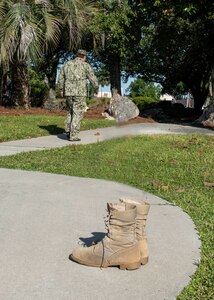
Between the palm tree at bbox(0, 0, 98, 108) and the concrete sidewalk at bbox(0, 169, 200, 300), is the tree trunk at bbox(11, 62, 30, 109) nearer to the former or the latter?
the palm tree at bbox(0, 0, 98, 108)

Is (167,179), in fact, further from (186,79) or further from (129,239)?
(186,79)

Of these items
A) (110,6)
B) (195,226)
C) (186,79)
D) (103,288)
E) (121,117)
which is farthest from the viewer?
(186,79)

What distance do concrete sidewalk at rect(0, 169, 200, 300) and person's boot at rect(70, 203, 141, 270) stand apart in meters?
0.05

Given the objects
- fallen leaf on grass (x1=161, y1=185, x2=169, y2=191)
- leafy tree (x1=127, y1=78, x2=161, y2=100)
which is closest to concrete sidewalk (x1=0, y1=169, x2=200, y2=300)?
fallen leaf on grass (x1=161, y1=185, x2=169, y2=191)

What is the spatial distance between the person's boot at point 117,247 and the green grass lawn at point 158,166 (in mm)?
465

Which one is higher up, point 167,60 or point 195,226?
point 167,60

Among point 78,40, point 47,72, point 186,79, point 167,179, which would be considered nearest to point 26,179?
point 167,179

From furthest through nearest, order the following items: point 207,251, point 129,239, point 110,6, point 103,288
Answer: point 110,6 < point 207,251 < point 129,239 < point 103,288

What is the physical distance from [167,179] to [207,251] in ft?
8.85

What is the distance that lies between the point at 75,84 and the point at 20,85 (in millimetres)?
8939

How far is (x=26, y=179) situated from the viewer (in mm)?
6047

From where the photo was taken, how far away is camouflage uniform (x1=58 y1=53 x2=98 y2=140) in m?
9.53

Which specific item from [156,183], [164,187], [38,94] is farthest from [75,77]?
[38,94]

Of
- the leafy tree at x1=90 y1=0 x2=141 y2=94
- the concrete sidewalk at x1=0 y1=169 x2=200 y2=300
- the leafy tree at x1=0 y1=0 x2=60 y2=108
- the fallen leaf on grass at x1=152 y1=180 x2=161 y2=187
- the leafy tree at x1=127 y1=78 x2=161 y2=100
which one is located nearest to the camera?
the concrete sidewalk at x1=0 y1=169 x2=200 y2=300
